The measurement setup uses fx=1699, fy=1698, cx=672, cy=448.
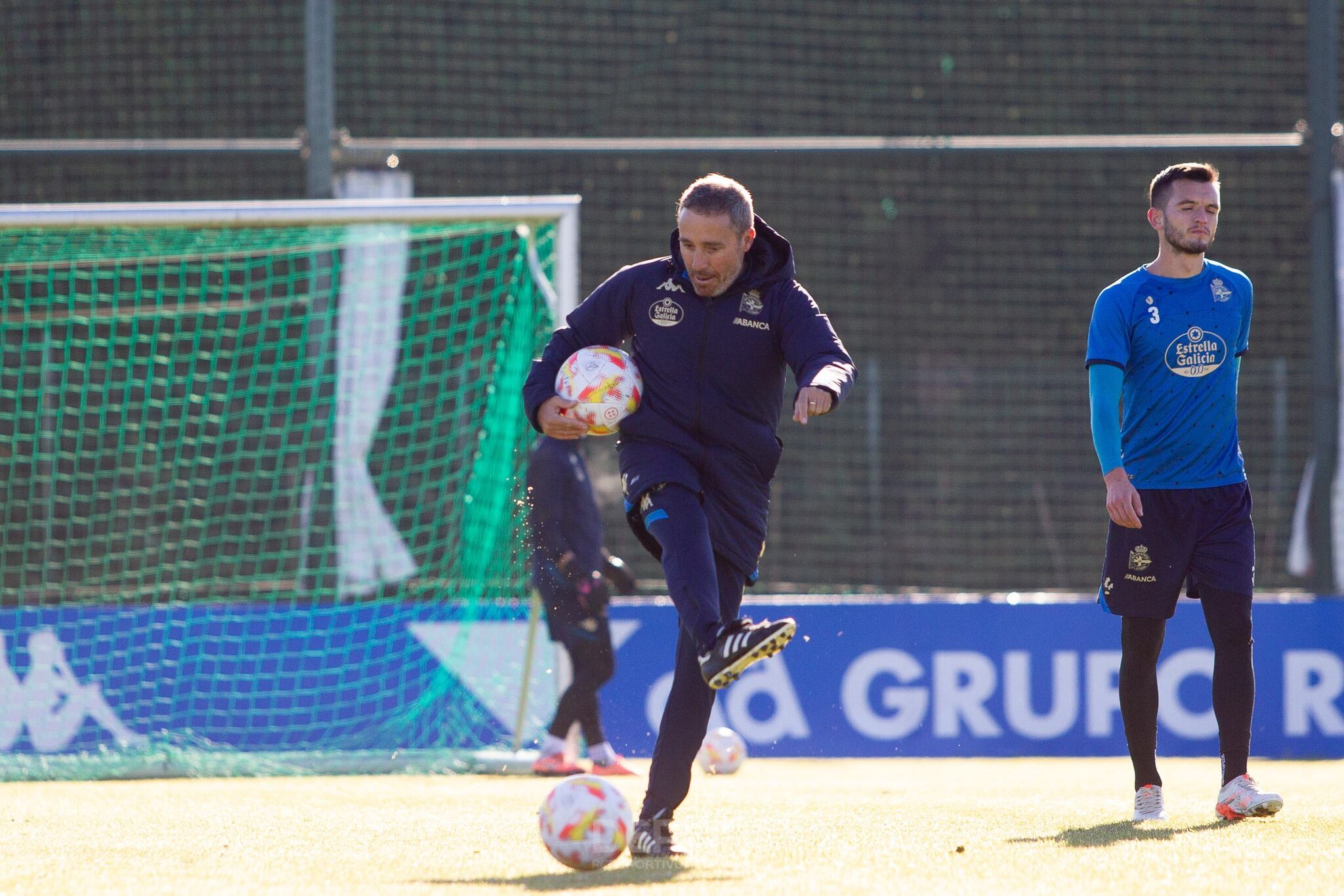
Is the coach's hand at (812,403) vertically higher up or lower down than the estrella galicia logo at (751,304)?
lower down

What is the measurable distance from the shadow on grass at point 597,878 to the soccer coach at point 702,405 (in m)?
0.17

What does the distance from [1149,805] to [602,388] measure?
2.15m

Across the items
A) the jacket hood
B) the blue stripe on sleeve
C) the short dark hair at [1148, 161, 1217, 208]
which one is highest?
the short dark hair at [1148, 161, 1217, 208]

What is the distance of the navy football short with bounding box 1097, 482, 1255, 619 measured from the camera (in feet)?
16.6

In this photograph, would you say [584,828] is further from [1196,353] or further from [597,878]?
[1196,353]

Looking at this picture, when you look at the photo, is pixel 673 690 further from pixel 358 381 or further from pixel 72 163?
pixel 72 163

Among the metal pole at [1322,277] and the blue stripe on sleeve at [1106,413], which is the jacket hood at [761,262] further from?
the metal pole at [1322,277]

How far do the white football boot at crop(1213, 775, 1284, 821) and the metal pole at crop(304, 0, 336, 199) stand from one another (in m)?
6.09

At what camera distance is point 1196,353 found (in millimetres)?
5102

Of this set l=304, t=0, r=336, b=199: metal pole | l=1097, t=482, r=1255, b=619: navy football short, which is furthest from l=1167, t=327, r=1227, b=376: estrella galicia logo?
l=304, t=0, r=336, b=199: metal pole

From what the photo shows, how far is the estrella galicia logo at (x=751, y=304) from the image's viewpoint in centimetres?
449

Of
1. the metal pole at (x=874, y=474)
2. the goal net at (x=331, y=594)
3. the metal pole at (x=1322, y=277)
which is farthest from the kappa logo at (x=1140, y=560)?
the metal pole at (x=874, y=474)

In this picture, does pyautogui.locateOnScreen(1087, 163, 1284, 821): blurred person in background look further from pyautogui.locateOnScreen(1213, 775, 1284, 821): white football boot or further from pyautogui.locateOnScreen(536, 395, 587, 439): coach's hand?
pyautogui.locateOnScreen(536, 395, 587, 439): coach's hand

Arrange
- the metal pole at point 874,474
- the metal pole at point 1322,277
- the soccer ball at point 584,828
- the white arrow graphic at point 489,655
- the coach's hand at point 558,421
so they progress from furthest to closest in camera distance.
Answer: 1. the metal pole at point 874,474
2. the metal pole at point 1322,277
3. the white arrow graphic at point 489,655
4. the coach's hand at point 558,421
5. the soccer ball at point 584,828
